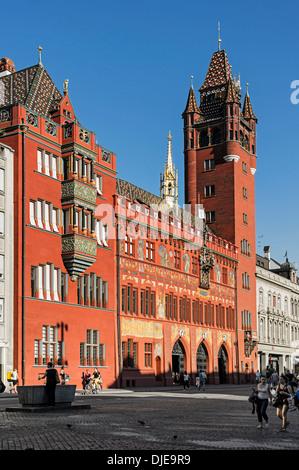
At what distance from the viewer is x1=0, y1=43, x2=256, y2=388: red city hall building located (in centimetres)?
4322

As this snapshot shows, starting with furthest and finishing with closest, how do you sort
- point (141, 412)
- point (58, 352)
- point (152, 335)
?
1. point (152, 335)
2. point (58, 352)
3. point (141, 412)

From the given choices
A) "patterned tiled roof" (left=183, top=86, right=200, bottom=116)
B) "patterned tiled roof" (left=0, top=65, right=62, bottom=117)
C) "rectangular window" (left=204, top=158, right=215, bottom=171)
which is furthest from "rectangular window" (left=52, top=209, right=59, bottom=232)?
"patterned tiled roof" (left=183, top=86, right=200, bottom=116)

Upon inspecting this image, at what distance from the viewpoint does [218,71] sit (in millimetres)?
82562

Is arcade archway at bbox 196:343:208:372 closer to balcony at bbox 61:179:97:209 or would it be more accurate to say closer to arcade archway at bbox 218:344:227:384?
arcade archway at bbox 218:344:227:384

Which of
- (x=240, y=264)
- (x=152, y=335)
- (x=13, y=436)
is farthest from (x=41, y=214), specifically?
(x=240, y=264)

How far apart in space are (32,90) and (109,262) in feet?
→ 45.2

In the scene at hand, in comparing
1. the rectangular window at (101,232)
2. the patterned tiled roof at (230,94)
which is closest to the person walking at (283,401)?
the rectangular window at (101,232)

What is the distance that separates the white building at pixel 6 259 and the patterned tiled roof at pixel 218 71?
44.4 metres

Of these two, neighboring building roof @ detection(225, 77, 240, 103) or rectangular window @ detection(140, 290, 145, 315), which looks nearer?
rectangular window @ detection(140, 290, 145, 315)

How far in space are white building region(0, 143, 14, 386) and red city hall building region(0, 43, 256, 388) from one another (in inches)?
16.3

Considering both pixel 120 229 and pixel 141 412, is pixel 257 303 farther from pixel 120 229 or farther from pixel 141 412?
pixel 141 412

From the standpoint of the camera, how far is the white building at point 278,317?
8438cm

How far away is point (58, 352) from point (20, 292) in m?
5.38

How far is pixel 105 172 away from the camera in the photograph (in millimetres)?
51719
